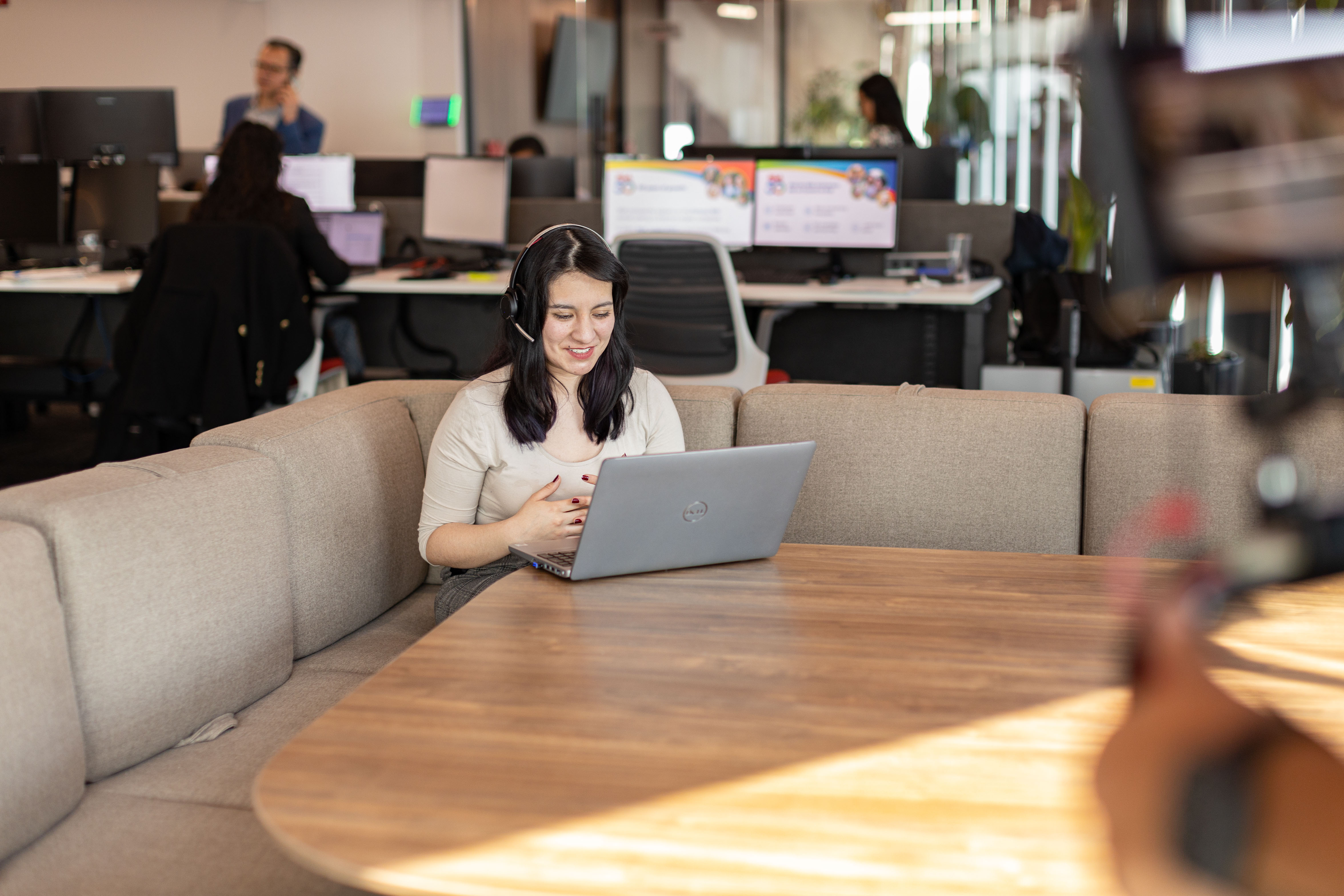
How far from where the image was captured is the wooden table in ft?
2.52

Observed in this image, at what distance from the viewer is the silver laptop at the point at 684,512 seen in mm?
1356

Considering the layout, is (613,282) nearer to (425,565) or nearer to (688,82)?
(425,565)

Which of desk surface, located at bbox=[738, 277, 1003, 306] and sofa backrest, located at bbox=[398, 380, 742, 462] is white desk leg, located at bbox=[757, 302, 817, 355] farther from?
sofa backrest, located at bbox=[398, 380, 742, 462]

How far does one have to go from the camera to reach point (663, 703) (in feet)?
3.37

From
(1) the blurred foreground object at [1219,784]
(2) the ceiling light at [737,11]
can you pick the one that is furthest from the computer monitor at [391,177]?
(2) the ceiling light at [737,11]

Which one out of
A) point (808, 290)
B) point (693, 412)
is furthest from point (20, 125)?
point (693, 412)

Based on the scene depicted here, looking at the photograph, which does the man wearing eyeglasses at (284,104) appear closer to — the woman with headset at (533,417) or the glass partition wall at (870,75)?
the glass partition wall at (870,75)

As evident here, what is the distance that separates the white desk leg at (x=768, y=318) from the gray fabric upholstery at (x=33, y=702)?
2.78m

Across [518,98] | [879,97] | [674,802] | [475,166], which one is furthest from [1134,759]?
[518,98]

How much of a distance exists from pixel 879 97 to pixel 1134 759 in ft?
16.5

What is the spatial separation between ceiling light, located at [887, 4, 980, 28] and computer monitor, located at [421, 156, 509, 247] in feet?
15.7

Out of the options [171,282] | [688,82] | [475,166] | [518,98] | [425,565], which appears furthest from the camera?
[688,82]

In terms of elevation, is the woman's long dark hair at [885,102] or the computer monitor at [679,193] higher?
the woman's long dark hair at [885,102]

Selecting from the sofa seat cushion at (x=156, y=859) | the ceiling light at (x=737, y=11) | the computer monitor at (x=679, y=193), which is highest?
the ceiling light at (x=737, y=11)
